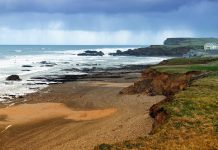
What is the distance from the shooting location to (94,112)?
36.7m

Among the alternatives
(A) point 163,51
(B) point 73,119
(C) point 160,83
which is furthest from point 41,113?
(A) point 163,51

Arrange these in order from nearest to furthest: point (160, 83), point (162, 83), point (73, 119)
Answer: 1. point (73, 119)
2. point (162, 83)
3. point (160, 83)

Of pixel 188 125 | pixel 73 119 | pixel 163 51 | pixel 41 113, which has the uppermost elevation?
pixel 188 125

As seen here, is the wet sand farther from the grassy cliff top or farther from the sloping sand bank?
the grassy cliff top

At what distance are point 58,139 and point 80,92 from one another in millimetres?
22312

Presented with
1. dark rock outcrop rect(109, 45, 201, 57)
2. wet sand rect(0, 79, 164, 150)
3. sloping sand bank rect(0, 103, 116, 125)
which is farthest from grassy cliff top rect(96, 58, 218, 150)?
dark rock outcrop rect(109, 45, 201, 57)

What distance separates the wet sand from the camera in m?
26.4

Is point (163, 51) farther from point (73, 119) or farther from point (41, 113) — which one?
point (73, 119)

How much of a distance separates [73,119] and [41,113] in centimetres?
366

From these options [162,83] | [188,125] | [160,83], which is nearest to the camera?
[188,125]

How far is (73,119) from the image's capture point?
34.2 meters

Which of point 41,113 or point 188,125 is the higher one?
point 188,125

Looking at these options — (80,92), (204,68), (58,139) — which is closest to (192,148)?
(58,139)

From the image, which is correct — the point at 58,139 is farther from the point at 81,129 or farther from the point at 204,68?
the point at 204,68
